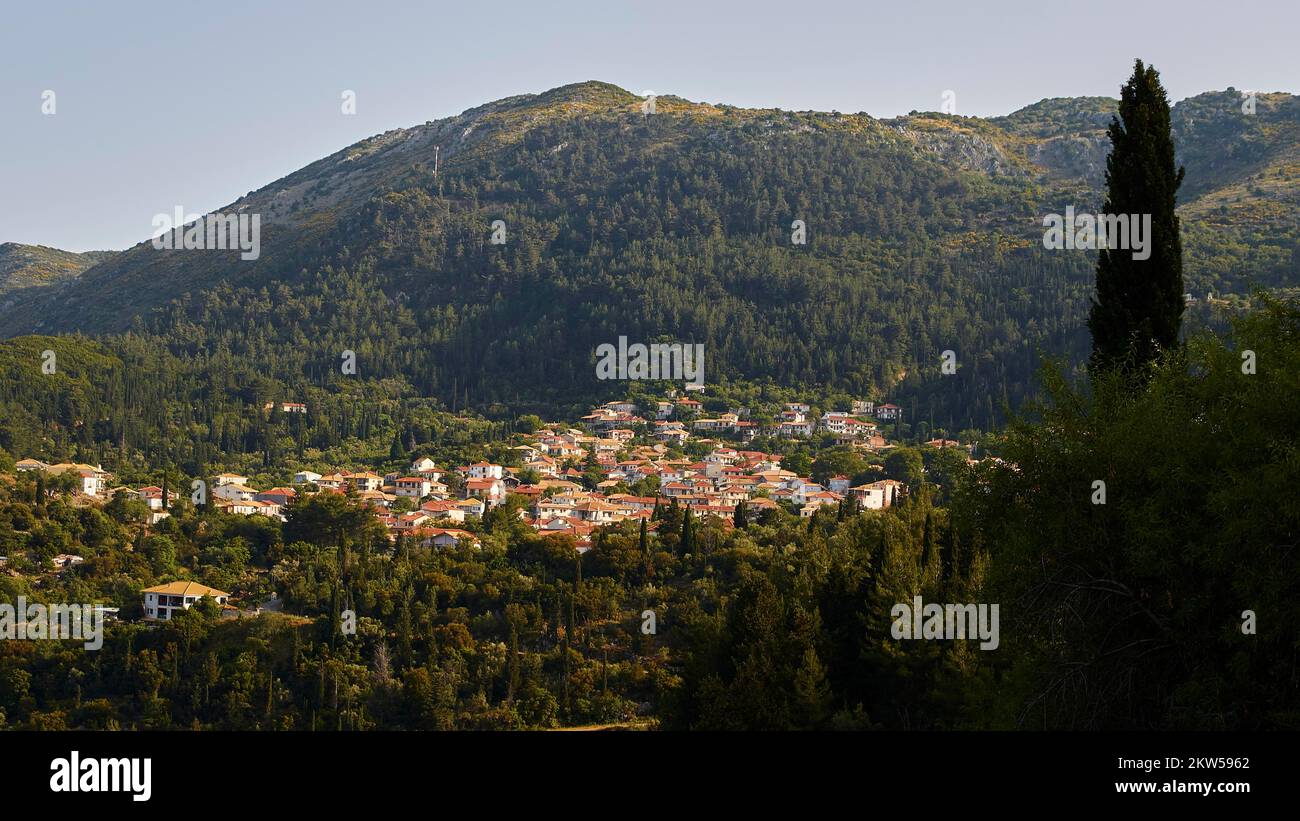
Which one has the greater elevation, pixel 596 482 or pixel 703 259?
pixel 703 259

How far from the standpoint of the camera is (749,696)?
977 inches

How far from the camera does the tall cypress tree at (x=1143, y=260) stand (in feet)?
62.8

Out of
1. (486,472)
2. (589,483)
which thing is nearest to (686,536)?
(589,483)

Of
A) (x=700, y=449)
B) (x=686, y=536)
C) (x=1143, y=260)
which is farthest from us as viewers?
(x=700, y=449)

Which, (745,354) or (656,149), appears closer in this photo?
(745,354)

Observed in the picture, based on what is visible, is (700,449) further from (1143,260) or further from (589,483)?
(1143,260)

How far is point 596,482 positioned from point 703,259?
5806 centimetres

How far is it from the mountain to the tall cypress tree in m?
70.0

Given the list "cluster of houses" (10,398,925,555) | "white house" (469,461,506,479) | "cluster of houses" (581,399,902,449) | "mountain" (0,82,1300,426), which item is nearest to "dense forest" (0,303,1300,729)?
"cluster of houses" (10,398,925,555)

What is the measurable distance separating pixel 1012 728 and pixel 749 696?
10.4 meters

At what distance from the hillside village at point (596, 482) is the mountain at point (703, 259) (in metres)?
10.8

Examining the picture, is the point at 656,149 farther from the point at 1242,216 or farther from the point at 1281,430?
the point at 1281,430

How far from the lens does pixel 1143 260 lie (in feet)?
63.0
